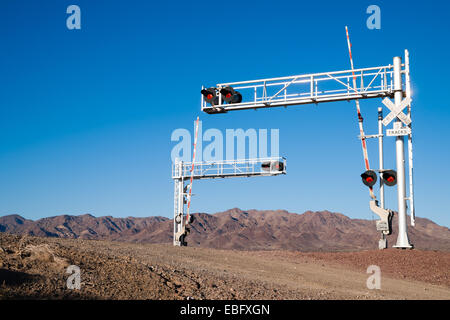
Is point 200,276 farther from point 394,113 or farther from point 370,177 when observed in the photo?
point 394,113

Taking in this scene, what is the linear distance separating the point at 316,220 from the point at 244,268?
121 m

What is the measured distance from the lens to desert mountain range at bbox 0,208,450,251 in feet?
370

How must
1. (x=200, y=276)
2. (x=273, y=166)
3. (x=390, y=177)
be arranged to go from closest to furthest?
(x=200, y=276) → (x=390, y=177) → (x=273, y=166)

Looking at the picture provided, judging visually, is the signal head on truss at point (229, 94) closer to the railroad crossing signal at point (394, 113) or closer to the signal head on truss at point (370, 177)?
the railroad crossing signal at point (394, 113)

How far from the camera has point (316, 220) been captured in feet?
455

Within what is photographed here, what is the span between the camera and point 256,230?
12575cm

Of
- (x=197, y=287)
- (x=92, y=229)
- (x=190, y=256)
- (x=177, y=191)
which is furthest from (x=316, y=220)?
(x=197, y=287)

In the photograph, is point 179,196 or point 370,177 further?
point 179,196

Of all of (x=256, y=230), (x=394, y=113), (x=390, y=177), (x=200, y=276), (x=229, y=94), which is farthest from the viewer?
(x=256, y=230)

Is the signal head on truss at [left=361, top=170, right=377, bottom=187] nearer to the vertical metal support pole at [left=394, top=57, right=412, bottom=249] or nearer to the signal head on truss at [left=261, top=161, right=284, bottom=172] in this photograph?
the vertical metal support pole at [left=394, top=57, right=412, bottom=249]

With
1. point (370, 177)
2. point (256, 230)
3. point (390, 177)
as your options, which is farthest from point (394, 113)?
point (256, 230)

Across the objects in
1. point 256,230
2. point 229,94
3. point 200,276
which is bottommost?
point 256,230

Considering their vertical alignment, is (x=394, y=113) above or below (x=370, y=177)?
above

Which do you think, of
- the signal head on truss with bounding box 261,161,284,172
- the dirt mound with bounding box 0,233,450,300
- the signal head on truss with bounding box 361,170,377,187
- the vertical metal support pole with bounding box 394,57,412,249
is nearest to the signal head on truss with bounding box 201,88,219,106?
the dirt mound with bounding box 0,233,450,300
